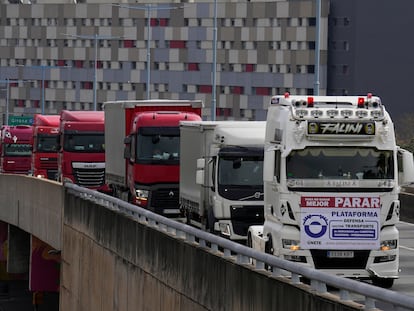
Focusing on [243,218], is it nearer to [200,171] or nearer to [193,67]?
[200,171]

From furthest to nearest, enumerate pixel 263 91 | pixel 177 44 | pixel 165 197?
A: pixel 177 44 < pixel 263 91 < pixel 165 197

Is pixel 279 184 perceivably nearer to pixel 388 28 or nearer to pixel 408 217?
pixel 408 217

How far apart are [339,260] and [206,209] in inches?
311

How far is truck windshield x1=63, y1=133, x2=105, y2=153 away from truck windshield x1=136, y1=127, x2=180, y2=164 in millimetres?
13175

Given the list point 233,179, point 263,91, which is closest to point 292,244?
point 233,179

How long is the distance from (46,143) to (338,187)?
39.1 m

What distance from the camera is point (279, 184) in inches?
837

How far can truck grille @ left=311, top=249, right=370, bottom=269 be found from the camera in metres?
20.9

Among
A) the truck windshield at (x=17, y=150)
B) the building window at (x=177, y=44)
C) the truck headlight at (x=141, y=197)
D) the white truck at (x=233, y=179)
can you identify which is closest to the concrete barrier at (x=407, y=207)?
the truck headlight at (x=141, y=197)

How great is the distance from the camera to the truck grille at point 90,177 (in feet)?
163

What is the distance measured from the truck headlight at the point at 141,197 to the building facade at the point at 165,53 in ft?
311

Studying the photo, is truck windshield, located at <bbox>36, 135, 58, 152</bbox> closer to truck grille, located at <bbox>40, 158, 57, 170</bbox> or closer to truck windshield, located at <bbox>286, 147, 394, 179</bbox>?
truck grille, located at <bbox>40, 158, 57, 170</bbox>

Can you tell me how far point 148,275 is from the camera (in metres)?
24.6

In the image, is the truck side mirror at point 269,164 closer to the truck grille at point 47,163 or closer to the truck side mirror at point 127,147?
the truck side mirror at point 127,147
